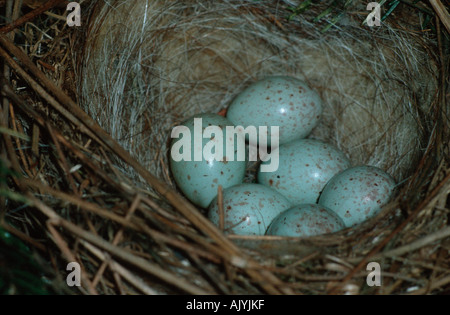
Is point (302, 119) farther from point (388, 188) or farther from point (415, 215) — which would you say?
point (415, 215)

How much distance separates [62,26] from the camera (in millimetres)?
1536

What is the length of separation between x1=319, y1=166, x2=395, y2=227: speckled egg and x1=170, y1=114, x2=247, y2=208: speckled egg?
0.41 m

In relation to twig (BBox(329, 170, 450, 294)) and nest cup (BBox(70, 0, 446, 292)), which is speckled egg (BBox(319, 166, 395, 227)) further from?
twig (BBox(329, 170, 450, 294))

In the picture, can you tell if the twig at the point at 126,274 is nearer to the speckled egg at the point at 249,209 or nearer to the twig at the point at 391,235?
the speckled egg at the point at 249,209

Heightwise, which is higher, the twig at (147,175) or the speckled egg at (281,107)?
the speckled egg at (281,107)

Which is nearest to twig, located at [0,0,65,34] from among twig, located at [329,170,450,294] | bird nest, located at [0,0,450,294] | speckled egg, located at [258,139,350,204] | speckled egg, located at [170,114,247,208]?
bird nest, located at [0,0,450,294]

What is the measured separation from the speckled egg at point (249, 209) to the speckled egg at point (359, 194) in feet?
0.63

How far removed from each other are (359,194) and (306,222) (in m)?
0.27

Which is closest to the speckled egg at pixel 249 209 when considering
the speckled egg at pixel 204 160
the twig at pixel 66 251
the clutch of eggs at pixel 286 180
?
the clutch of eggs at pixel 286 180

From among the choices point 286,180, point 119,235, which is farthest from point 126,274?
point 286,180

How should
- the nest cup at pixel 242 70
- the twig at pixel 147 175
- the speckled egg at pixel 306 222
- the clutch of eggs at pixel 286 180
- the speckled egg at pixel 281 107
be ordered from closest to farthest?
the twig at pixel 147 175 → the speckled egg at pixel 306 222 → the clutch of eggs at pixel 286 180 → the nest cup at pixel 242 70 → the speckled egg at pixel 281 107

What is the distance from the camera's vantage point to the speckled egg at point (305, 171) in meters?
1.56

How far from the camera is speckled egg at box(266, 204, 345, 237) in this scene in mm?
1271
